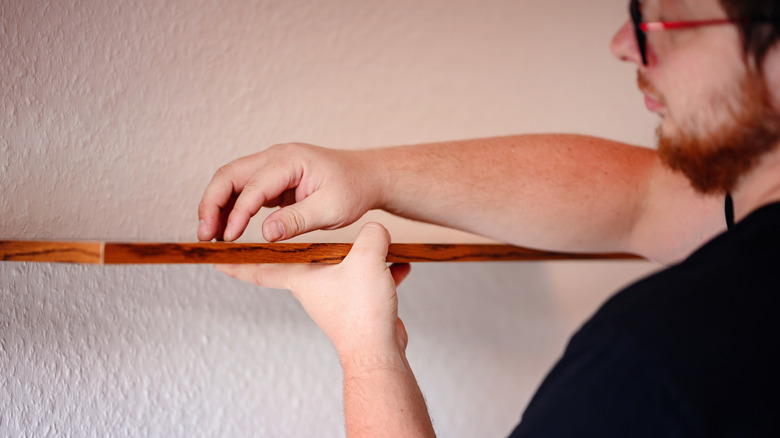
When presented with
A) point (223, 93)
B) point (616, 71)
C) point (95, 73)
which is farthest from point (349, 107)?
point (616, 71)

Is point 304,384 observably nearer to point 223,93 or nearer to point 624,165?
point 223,93

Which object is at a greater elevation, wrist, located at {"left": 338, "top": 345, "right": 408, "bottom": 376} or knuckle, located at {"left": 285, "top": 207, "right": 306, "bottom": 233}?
knuckle, located at {"left": 285, "top": 207, "right": 306, "bottom": 233}

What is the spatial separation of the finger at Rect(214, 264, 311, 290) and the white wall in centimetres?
23

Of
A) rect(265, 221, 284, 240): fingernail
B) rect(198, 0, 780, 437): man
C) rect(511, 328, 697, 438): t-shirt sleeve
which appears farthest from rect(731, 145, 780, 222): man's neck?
rect(265, 221, 284, 240): fingernail

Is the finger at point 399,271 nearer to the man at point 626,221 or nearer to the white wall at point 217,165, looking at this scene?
the man at point 626,221

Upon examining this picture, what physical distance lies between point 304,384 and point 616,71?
0.98 metres

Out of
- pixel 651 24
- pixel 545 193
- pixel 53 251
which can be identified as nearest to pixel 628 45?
pixel 651 24

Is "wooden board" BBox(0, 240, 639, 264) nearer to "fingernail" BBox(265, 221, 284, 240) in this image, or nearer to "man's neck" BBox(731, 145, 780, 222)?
"fingernail" BBox(265, 221, 284, 240)

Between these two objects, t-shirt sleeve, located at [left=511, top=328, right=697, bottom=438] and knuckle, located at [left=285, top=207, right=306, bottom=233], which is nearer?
t-shirt sleeve, located at [left=511, top=328, right=697, bottom=438]

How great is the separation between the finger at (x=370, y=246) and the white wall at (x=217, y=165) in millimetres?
329

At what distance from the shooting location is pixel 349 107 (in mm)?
1058

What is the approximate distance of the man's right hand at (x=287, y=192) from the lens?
27.3 inches

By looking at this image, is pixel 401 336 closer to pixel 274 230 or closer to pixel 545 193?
pixel 274 230

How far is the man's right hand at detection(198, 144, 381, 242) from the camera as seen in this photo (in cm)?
69
